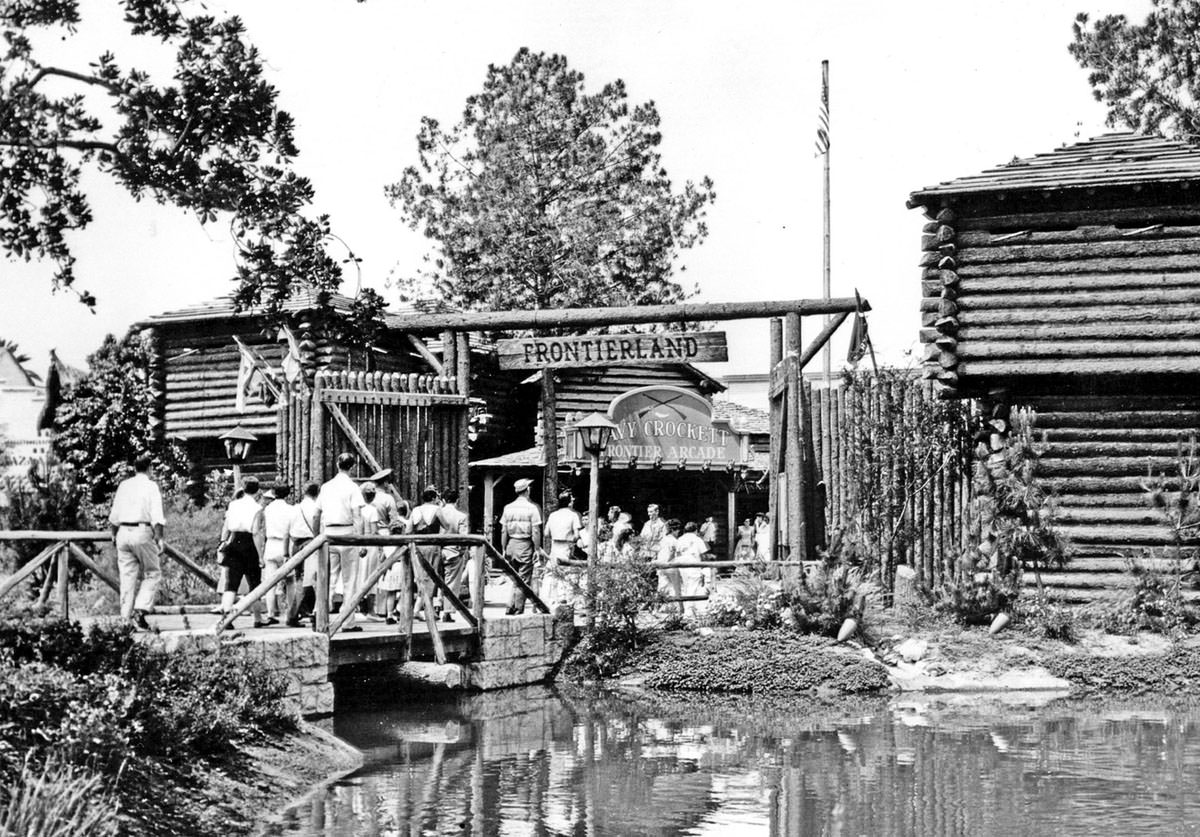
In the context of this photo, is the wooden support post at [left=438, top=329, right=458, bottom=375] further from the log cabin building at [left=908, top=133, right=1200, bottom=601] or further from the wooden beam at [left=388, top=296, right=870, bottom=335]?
the log cabin building at [left=908, top=133, right=1200, bottom=601]

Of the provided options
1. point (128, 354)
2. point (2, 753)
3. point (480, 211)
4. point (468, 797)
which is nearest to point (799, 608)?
point (468, 797)

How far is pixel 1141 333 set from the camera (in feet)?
65.8

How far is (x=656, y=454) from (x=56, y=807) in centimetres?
2533

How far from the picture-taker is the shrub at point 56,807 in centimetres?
761

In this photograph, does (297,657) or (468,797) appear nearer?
(468,797)

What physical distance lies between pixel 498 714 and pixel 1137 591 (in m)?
7.64

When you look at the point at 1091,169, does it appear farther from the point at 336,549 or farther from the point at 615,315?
the point at 336,549

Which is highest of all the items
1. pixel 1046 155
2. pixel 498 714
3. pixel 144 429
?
pixel 1046 155

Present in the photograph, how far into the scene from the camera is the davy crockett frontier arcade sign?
19.7 m

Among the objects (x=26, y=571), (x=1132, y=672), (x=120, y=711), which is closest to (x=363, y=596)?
(x=26, y=571)

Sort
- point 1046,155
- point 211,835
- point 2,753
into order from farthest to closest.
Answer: point 1046,155
point 211,835
point 2,753

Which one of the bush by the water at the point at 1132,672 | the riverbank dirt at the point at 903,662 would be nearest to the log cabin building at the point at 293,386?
the riverbank dirt at the point at 903,662

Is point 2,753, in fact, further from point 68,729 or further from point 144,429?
point 144,429

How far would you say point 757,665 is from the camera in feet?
55.4
